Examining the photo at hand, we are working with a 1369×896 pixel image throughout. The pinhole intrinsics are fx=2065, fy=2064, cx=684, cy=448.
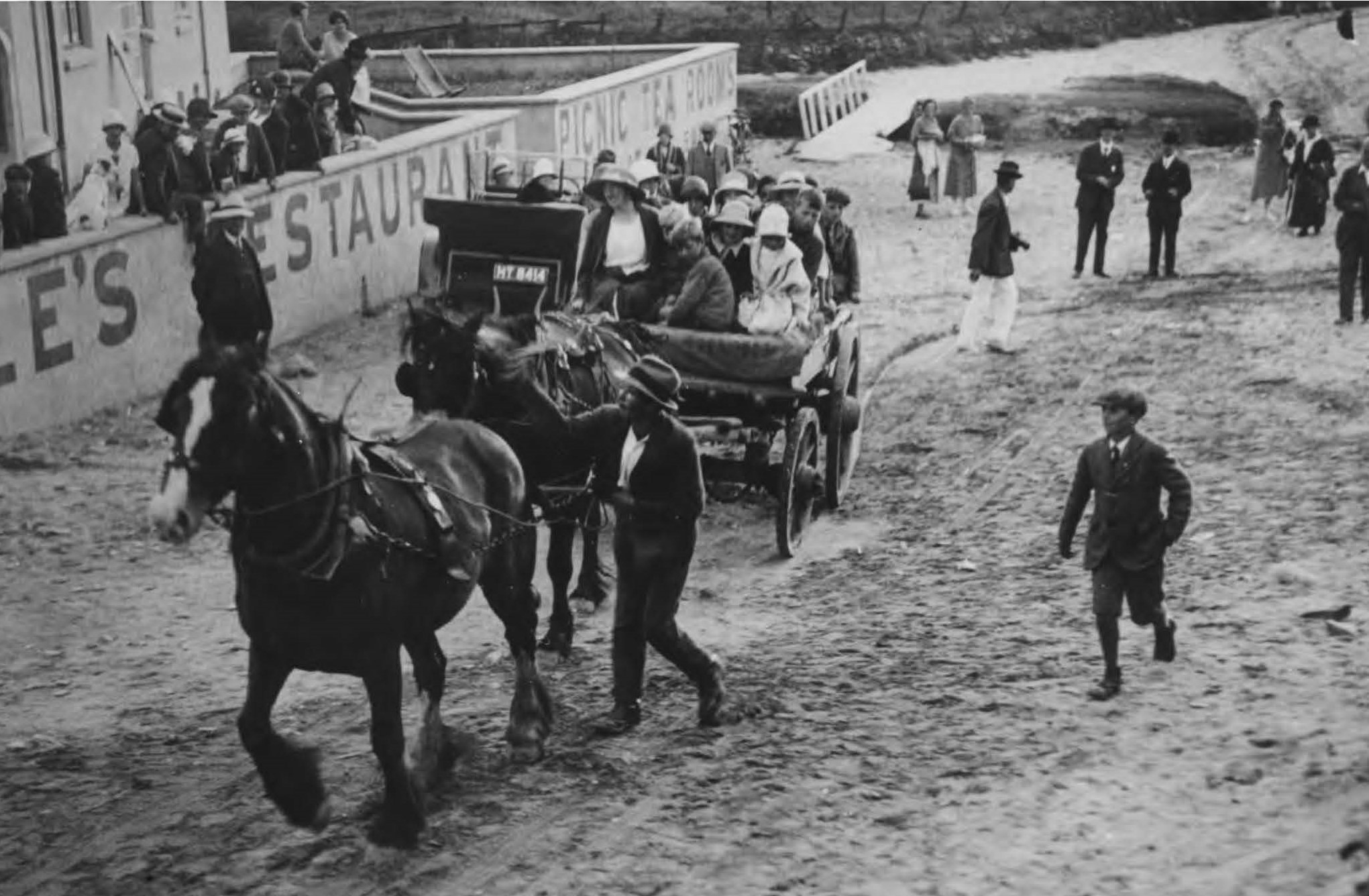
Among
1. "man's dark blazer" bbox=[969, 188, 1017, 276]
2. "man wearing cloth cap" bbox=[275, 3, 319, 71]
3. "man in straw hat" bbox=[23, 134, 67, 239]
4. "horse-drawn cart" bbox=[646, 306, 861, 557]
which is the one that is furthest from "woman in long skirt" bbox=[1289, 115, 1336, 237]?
"man in straw hat" bbox=[23, 134, 67, 239]

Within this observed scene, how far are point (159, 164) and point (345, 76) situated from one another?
661 centimetres

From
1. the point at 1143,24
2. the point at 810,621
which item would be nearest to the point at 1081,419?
the point at 810,621

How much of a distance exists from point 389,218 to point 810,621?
11.1 metres

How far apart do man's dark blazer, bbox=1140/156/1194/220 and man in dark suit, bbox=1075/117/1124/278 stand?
1.31 feet

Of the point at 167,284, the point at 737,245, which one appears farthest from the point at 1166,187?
the point at 167,284

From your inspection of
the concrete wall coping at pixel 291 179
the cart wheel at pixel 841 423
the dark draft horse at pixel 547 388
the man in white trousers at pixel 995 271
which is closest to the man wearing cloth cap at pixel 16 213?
the concrete wall coping at pixel 291 179

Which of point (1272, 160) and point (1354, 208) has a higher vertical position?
point (1354, 208)

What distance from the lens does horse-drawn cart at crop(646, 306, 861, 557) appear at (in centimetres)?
1270

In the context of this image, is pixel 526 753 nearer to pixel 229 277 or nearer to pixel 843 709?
pixel 843 709

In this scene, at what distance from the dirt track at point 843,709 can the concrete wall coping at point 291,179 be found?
137cm

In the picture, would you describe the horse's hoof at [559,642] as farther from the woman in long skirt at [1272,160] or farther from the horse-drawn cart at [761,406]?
the woman in long skirt at [1272,160]

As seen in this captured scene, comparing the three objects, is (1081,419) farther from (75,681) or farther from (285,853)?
(285,853)

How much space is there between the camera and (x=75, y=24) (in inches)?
936

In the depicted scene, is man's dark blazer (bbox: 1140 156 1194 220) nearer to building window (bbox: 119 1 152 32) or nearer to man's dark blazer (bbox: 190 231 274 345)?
man's dark blazer (bbox: 190 231 274 345)
